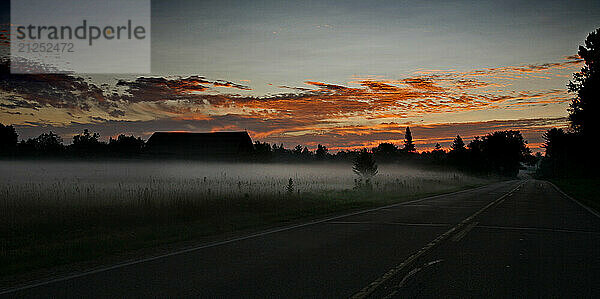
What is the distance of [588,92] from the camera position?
131 ft

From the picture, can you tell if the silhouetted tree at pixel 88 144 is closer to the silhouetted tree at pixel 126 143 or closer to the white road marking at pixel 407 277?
the silhouetted tree at pixel 126 143

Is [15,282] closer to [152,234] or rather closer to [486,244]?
[152,234]

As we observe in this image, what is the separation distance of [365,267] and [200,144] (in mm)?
51331

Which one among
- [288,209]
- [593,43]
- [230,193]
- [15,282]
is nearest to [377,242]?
[15,282]

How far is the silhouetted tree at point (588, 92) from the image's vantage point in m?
39.2

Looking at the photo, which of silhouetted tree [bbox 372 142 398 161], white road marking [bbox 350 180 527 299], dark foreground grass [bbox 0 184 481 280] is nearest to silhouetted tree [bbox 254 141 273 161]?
dark foreground grass [bbox 0 184 481 280]

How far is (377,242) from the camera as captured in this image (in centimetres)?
1093

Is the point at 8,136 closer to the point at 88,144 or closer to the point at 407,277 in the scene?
the point at 88,144

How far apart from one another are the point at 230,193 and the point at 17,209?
32.5 ft

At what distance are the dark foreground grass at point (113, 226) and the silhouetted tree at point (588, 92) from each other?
30302 mm

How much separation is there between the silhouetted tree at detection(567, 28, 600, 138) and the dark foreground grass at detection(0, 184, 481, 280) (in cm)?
3030

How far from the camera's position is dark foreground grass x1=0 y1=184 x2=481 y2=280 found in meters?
9.56

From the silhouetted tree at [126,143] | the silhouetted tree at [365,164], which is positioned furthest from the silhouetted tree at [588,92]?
the silhouetted tree at [126,143]

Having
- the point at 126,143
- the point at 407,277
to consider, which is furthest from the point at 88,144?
the point at 407,277
